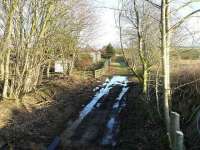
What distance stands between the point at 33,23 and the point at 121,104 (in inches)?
306

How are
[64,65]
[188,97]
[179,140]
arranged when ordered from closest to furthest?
1. [179,140]
2. [188,97]
3. [64,65]

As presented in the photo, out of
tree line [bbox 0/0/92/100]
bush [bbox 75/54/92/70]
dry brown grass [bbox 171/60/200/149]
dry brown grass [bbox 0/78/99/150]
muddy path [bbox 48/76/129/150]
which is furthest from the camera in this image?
bush [bbox 75/54/92/70]

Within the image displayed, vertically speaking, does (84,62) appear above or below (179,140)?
above

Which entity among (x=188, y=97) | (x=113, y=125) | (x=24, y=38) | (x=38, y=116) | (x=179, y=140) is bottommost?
(x=113, y=125)

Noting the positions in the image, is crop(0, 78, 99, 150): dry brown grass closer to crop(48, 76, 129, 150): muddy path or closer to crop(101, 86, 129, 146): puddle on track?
crop(48, 76, 129, 150): muddy path

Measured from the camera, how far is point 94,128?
17125mm

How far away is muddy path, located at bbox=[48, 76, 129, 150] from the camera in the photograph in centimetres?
1421

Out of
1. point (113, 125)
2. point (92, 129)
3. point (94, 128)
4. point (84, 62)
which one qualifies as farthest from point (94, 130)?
point (84, 62)

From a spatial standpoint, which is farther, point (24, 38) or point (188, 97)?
point (24, 38)

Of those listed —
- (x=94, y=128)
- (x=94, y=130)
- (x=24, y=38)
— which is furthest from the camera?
(x=24, y=38)

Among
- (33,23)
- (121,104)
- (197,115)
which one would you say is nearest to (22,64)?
(33,23)

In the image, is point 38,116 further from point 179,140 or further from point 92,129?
point 179,140

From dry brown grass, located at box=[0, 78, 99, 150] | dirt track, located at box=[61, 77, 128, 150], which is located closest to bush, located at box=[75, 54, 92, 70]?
dry brown grass, located at box=[0, 78, 99, 150]

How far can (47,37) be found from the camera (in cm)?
2278
